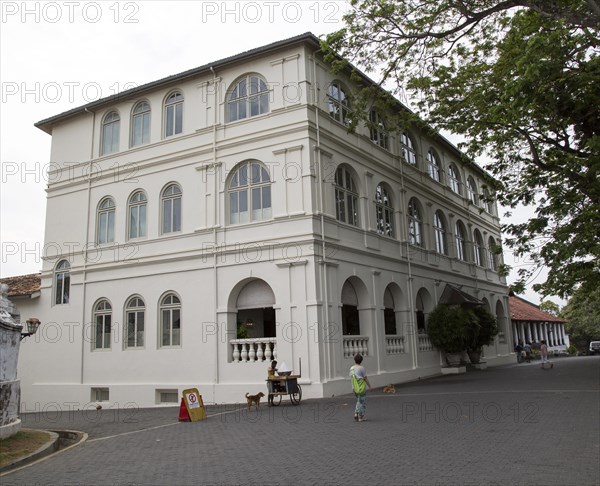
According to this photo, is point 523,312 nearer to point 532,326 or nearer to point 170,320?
point 532,326

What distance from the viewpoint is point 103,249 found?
22.6 metres

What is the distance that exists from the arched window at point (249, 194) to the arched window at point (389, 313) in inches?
255

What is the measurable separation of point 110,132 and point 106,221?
12.3 feet

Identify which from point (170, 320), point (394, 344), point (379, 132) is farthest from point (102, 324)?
point (379, 132)

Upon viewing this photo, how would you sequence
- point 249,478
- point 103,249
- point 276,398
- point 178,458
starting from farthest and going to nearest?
point 103,249, point 276,398, point 178,458, point 249,478

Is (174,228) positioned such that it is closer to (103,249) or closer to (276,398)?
(103,249)

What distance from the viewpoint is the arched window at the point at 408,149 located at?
26.3 m

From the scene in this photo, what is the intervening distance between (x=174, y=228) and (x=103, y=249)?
3509mm

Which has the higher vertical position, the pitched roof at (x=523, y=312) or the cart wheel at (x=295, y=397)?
the pitched roof at (x=523, y=312)

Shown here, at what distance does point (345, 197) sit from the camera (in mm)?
20703

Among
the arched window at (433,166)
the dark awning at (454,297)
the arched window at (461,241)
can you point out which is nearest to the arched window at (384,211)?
the dark awning at (454,297)

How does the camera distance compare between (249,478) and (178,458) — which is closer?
(249,478)

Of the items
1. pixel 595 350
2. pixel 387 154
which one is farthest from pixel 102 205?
pixel 595 350

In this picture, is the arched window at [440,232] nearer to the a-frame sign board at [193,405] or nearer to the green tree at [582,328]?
the a-frame sign board at [193,405]
